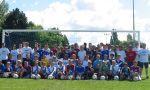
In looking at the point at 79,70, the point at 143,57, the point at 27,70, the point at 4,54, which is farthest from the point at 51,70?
the point at 143,57

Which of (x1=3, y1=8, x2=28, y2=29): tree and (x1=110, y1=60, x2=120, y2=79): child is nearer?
(x1=110, y1=60, x2=120, y2=79): child

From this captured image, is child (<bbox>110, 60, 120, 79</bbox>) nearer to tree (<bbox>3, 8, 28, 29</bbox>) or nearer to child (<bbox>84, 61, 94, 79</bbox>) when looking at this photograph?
child (<bbox>84, 61, 94, 79</bbox>)

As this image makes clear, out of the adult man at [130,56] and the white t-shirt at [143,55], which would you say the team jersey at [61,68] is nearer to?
the adult man at [130,56]

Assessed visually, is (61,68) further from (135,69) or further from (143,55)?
(143,55)

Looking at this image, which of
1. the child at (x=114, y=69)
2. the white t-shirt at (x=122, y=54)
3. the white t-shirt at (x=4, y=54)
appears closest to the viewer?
the child at (x=114, y=69)

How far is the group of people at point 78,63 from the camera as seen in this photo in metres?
22.9

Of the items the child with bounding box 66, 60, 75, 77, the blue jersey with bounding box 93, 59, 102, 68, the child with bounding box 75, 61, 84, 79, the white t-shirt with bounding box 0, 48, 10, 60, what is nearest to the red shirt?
the blue jersey with bounding box 93, 59, 102, 68

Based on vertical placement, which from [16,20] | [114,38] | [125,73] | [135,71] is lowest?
[125,73]

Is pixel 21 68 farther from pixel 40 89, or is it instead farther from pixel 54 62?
pixel 40 89

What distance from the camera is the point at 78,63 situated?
76.1ft

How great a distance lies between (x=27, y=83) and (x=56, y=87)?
212 centimetres

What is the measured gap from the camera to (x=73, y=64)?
23.1 meters

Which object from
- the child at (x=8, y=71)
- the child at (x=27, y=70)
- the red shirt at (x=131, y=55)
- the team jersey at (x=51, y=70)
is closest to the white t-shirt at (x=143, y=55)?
the red shirt at (x=131, y=55)

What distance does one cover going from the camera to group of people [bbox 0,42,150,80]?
22.9m
